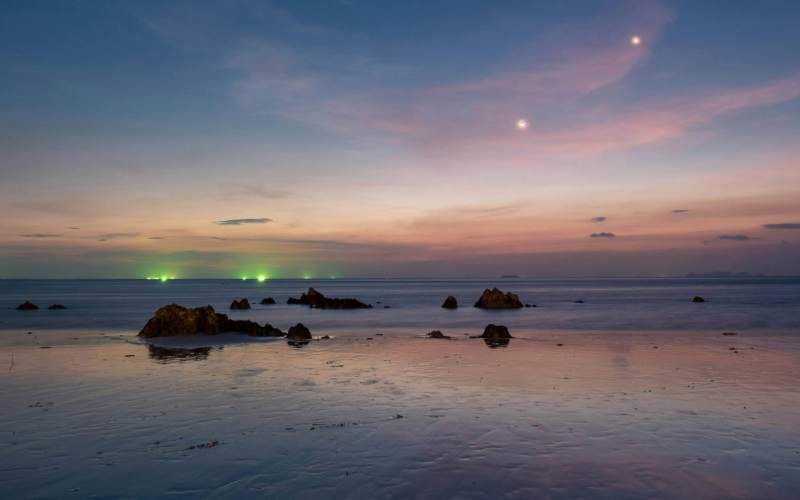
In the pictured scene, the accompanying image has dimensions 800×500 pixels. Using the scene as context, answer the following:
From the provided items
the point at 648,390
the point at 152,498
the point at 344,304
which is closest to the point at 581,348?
the point at 648,390

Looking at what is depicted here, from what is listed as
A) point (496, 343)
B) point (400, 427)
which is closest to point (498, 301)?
point (496, 343)

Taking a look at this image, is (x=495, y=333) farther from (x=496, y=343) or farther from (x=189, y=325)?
(x=189, y=325)

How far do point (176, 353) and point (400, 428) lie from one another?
17290 millimetres

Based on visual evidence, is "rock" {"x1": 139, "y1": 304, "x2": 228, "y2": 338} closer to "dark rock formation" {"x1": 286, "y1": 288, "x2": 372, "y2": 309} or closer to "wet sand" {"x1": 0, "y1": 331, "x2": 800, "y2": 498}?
"wet sand" {"x1": 0, "y1": 331, "x2": 800, "y2": 498}

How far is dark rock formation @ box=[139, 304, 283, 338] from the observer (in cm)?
3075

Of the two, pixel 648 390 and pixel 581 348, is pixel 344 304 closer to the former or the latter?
pixel 581 348

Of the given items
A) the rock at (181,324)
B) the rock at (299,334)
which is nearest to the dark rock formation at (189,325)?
the rock at (181,324)

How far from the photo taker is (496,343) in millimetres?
28406

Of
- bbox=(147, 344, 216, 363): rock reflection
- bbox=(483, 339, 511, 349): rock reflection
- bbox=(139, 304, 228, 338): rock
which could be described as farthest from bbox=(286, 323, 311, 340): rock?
bbox=(483, 339, 511, 349): rock reflection

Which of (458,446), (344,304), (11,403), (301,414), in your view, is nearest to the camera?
(458,446)

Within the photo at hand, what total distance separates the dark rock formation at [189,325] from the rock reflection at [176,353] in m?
3.79

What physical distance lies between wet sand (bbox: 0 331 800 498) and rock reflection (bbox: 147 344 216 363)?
0.70 metres

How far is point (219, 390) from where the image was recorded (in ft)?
50.7

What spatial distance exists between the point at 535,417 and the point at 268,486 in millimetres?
7147
